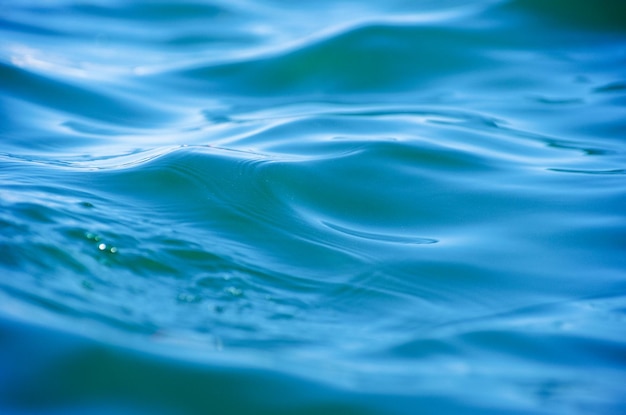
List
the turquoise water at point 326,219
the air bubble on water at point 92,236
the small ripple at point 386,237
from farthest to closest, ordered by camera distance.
Answer: the small ripple at point 386,237 → the air bubble on water at point 92,236 → the turquoise water at point 326,219

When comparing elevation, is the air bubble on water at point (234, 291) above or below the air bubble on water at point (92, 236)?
below

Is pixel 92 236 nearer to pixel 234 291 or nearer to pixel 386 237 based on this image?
pixel 234 291

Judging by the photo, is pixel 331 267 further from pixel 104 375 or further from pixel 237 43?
pixel 237 43

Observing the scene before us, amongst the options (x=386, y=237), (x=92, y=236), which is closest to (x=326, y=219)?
(x=386, y=237)

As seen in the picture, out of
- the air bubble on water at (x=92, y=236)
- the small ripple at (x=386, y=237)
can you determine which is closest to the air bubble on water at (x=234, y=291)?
the air bubble on water at (x=92, y=236)

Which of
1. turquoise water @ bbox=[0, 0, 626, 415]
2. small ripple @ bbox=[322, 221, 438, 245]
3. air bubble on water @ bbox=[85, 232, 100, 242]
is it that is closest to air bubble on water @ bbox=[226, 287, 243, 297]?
turquoise water @ bbox=[0, 0, 626, 415]

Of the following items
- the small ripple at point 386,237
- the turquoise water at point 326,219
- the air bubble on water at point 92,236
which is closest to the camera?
the turquoise water at point 326,219

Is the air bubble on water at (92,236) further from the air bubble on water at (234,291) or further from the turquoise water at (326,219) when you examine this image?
the air bubble on water at (234,291)

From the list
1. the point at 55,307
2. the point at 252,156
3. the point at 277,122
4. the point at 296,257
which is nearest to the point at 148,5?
the point at 277,122

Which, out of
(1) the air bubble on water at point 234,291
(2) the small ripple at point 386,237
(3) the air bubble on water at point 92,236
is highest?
(2) the small ripple at point 386,237
